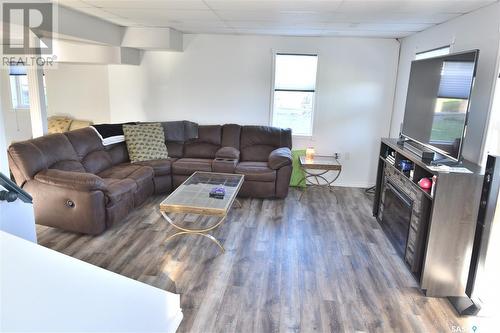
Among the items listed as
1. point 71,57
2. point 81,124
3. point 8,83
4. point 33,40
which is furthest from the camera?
point 8,83

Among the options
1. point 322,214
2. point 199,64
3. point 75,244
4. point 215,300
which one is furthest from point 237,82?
point 215,300

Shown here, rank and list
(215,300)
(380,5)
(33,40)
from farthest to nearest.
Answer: (33,40) → (380,5) → (215,300)

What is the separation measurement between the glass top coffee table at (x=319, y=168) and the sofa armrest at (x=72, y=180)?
273 centimetres

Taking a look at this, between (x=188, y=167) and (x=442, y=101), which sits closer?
(x=442, y=101)

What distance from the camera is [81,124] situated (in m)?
6.11

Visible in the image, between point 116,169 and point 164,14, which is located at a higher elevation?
point 164,14

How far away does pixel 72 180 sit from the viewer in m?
3.44

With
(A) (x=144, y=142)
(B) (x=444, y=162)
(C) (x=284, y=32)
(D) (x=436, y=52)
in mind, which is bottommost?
(A) (x=144, y=142)

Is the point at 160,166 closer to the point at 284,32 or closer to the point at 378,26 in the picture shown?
the point at 284,32

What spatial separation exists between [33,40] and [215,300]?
11.9 ft

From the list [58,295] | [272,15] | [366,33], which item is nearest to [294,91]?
[366,33]

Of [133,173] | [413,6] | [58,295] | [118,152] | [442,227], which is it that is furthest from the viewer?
[118,152]

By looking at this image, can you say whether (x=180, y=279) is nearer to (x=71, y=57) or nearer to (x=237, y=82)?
(x=237, y=82)

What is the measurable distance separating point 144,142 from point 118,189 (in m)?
1.42
